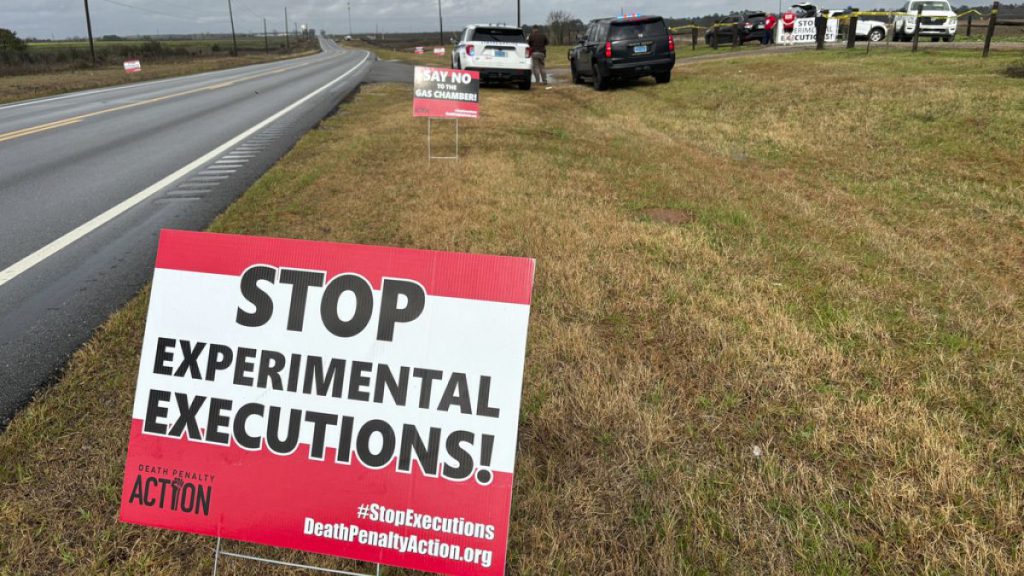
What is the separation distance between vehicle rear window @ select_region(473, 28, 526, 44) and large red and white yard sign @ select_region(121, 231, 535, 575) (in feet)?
60.6

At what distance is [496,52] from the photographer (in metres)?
19.1

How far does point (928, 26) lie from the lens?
2595 cm

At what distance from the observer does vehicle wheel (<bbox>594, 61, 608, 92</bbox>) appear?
61.1 feet

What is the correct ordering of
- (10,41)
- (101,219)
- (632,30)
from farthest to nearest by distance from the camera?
(10,41)
(632,30)
(101,219)

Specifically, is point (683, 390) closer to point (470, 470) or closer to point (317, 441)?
point (470, 470)

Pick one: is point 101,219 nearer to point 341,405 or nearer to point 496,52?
point 341,405

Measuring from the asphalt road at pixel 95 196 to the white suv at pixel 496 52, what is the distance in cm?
457

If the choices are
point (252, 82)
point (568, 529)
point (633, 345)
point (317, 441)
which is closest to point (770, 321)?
point (633, 345)

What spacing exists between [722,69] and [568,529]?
20.7 m

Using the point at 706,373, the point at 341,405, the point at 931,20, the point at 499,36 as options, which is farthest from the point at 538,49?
the point at 341,405

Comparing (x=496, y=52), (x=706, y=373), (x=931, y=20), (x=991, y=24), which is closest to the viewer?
(x=706, y=373)

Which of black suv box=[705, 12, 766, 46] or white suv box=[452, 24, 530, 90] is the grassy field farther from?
black suv box=[705, 12, 766, 46]

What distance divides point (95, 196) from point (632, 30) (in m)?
14.8

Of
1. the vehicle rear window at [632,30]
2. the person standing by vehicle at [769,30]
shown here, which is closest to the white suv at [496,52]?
the vehicle rear window at [632,30]
